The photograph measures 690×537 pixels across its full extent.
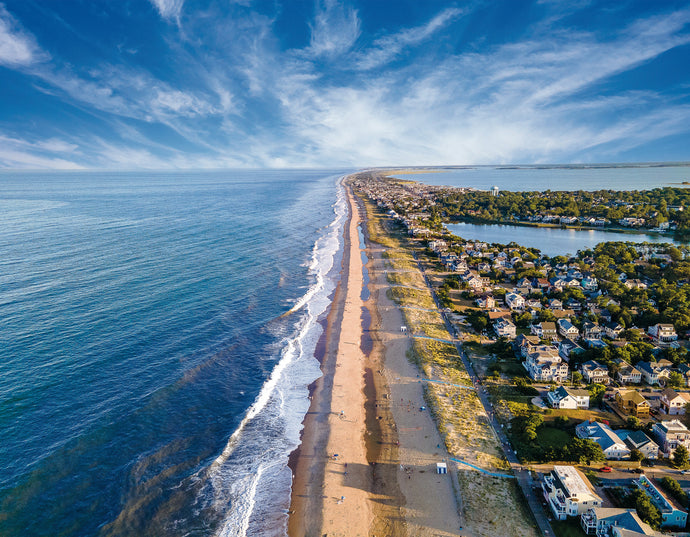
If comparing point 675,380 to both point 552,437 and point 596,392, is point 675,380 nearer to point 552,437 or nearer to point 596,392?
point 596,392

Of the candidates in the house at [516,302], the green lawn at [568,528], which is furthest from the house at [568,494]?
the house at [516,302]

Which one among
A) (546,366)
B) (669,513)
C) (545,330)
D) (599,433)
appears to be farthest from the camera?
(545,330)

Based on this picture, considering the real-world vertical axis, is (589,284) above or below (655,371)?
below

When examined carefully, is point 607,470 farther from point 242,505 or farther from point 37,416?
point 37,416

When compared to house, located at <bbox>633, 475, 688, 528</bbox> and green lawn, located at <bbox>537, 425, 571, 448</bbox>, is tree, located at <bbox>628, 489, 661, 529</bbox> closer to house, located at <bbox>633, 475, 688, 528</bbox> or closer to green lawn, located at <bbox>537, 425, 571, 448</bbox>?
house, located at <bbox>633, 475, 688, 528</bbox>

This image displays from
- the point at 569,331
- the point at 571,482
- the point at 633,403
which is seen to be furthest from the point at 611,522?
the point at 569,331

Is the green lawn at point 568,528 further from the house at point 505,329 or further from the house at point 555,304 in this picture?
the house at point 555,304
